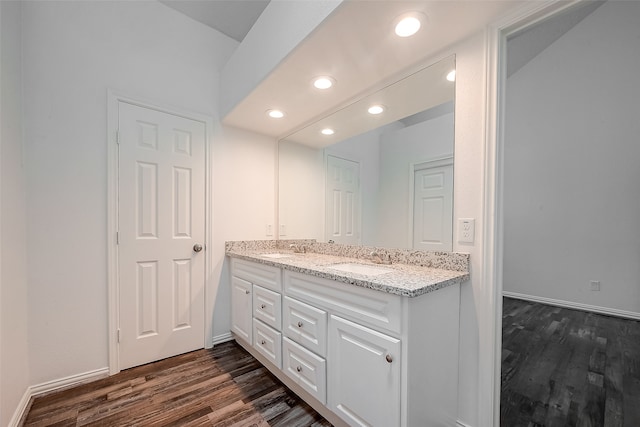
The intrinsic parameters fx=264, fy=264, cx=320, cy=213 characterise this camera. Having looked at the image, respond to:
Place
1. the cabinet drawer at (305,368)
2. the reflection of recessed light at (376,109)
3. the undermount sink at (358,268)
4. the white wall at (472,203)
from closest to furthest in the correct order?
the white wall at (472,203), the cabinet drawer at (305,368), the undermount sink at (358,268), the reflection of recessed light at (376,109)

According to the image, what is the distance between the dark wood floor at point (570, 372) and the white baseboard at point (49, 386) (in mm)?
2616

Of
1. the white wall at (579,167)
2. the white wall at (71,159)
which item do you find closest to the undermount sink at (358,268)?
the white wall at (71,159)

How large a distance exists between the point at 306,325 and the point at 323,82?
1597 mm

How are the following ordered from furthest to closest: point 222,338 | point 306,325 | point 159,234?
point 222,338 → point 159,234 → point 306,325

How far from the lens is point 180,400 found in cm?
166

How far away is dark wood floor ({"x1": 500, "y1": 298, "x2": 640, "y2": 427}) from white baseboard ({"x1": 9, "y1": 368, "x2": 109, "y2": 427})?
8.58ft

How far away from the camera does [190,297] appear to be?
2287mm

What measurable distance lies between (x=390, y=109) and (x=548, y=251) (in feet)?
11.4

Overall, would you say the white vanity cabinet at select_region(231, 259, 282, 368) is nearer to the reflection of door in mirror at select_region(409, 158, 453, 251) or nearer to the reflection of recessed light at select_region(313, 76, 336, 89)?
the reflection of door in mirror at select_region(409, 158, 453, 251)

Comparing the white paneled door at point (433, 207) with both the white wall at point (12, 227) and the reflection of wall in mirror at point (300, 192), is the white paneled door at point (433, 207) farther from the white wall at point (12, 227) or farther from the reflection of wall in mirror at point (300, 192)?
the white wall at point (12, 227)

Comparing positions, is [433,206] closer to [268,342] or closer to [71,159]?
[268,342]

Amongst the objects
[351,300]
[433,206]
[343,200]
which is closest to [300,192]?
[343,200]

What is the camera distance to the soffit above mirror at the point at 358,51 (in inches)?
47.0

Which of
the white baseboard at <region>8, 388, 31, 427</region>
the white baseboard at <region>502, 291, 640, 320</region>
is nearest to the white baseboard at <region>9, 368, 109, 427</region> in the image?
the white baseboard at <region>8, 388, 31, 427</region>
